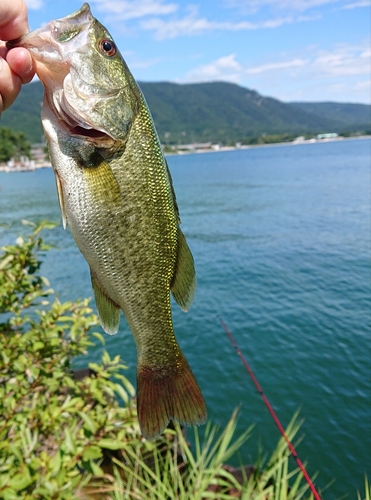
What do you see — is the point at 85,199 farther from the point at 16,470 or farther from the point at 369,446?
the point at 369,446

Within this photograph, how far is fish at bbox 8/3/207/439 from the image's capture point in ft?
5.96

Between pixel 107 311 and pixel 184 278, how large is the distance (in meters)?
0.44

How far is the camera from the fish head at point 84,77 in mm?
1801

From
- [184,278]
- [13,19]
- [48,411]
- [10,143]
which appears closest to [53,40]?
[13,19]

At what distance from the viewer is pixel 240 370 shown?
38.5 ft

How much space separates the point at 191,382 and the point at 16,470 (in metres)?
1.64

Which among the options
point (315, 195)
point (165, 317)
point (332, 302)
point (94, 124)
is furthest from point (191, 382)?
point (315, 195)

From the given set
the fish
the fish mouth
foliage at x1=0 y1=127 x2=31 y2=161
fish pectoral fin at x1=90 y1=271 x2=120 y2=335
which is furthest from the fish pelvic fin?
foliage at x1=0 y1=127 x2=31 y2=161

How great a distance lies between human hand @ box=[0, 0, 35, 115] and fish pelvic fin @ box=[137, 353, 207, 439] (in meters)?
1.51

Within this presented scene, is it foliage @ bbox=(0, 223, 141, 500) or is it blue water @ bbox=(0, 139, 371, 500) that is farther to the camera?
blue water @ bbox=(0, 139, 371, 500)

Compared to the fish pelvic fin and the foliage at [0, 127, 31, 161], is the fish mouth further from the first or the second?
the foliage at [0, 127, 31, 161]

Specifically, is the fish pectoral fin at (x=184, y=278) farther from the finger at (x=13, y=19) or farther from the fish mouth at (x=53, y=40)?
the finger at (x=13, y=19)

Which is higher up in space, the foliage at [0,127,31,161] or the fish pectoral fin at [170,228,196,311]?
the foliage at [0,127,31,161]

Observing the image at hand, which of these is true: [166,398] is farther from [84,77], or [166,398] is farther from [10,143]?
[10,143]
